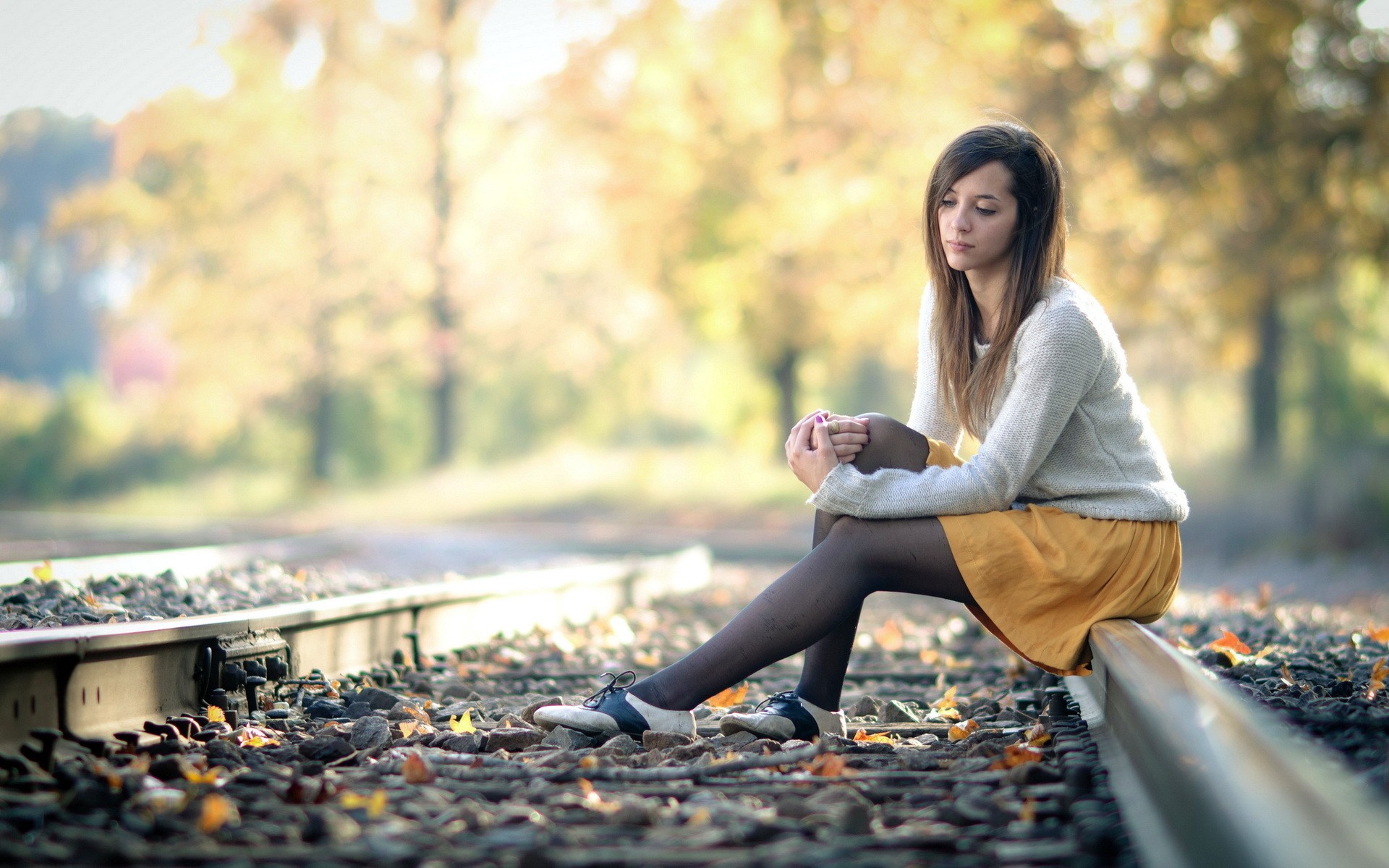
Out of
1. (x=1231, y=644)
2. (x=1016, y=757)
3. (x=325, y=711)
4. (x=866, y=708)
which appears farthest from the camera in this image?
(x=1231, y=644)

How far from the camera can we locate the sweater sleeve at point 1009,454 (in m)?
2.88

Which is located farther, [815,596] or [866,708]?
[866,708]

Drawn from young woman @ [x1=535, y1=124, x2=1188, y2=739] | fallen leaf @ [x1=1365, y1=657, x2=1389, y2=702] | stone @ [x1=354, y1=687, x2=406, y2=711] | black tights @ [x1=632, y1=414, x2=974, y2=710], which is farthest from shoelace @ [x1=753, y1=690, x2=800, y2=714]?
fallen leaf @ [x1=1365, y1=657, x2=1389, y2=702]

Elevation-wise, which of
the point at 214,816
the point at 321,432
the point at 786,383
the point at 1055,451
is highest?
the point at 786,383

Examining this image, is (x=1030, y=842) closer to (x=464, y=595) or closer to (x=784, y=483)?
Result: (x=464, y=595)

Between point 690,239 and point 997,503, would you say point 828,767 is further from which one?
point 690,239

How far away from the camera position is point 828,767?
2.49 m

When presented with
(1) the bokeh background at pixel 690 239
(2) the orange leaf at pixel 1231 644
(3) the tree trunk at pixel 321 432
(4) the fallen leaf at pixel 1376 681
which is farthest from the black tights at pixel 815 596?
(3) the tree trunk at pixel 321 432

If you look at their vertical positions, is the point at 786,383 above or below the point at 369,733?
above

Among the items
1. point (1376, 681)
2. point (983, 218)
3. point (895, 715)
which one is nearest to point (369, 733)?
point (895, 715)

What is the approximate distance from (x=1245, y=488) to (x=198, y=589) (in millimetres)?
11728

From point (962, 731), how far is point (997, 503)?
0.57 m

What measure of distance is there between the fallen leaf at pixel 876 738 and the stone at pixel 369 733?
1128mm

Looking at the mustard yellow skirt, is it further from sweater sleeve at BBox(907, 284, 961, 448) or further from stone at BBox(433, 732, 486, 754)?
stone at BBox(433, 732, 486, 754)
